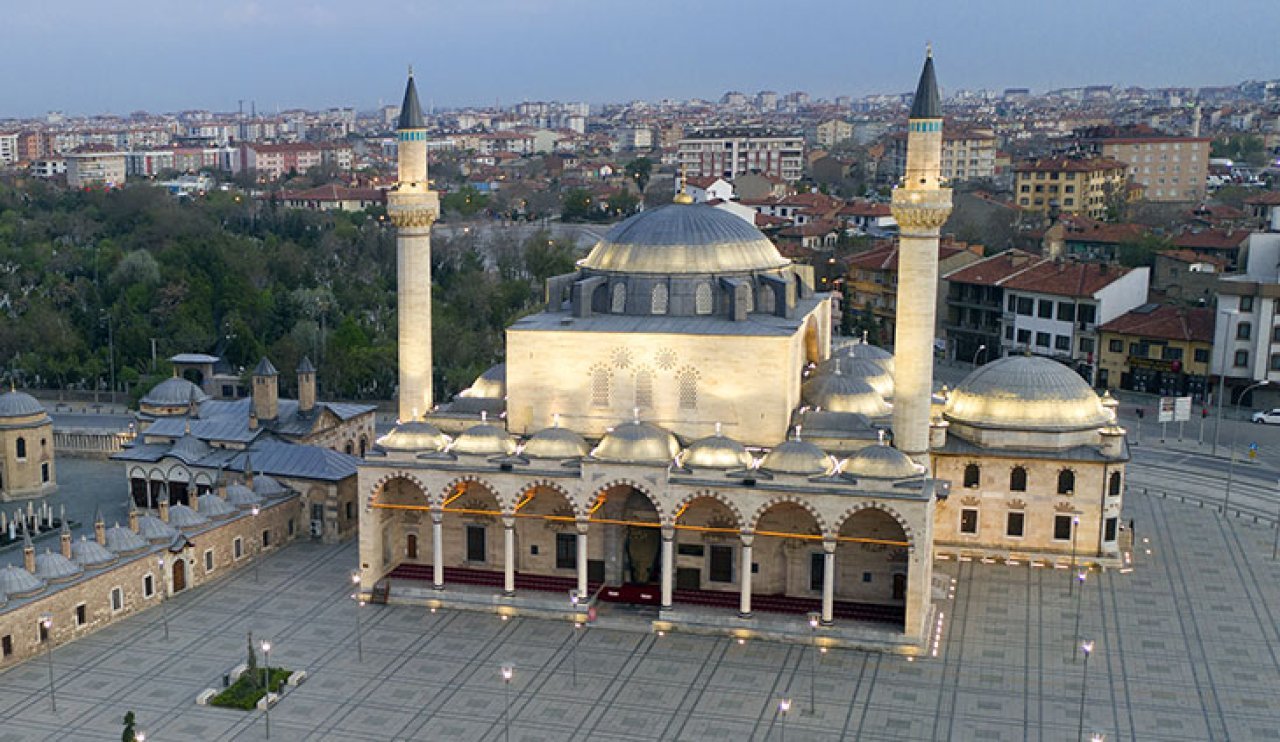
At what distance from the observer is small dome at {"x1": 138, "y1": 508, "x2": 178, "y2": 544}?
1230 inches

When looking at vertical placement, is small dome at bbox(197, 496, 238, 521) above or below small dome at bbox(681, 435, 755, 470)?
below

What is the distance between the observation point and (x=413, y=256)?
35.2 metres

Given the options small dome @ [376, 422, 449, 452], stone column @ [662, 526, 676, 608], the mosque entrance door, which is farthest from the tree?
stone column @ [662, 526, 676, 608]

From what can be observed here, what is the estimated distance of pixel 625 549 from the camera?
32.0 m

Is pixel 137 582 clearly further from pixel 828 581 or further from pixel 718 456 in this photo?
pixel 828 581

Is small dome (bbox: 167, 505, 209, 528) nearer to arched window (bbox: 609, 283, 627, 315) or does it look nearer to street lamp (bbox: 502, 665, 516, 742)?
street lamp (bbox: 502, 665, 516, 742)

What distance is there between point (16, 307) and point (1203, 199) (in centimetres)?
8818

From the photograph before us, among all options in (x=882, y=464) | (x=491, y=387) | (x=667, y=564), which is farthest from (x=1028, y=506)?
(x=491, y=387)

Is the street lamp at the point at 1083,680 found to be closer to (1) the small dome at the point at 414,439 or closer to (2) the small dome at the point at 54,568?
(1) the small dome at the point at 414,439

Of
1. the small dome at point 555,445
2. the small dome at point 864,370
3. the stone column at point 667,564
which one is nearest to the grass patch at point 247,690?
the small dome at point 555,445

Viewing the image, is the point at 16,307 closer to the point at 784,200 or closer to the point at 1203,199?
the point at 784,200

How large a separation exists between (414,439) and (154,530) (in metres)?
6.80

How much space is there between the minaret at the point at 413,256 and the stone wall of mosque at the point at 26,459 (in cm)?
1418

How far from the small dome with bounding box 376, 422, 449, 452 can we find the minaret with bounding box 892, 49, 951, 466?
11.6 m
